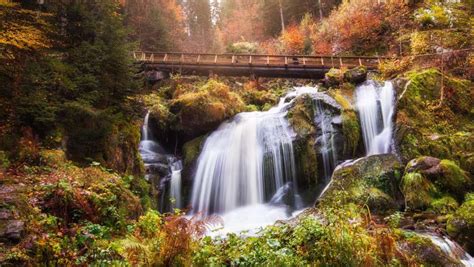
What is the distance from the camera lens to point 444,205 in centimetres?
869

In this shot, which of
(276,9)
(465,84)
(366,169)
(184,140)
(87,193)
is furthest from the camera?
(276,9)

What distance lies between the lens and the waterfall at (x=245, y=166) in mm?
12625

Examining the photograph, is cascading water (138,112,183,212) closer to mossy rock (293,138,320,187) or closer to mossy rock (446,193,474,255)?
mossy rock (293,138,320,187)

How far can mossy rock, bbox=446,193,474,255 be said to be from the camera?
7.16 metres

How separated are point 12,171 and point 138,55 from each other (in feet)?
55.9

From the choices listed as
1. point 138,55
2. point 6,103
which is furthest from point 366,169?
point 138,55

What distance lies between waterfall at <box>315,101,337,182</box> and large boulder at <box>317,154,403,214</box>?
5.94 ft

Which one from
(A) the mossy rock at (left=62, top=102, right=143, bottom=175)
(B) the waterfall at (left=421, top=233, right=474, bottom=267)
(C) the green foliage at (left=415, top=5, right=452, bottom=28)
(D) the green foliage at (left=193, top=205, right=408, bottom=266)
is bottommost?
(B) the waterfall at (left=421, top=233, right=474, bottom=267)

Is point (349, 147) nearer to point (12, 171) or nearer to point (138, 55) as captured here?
point (12, 171)

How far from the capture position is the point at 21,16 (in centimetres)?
903

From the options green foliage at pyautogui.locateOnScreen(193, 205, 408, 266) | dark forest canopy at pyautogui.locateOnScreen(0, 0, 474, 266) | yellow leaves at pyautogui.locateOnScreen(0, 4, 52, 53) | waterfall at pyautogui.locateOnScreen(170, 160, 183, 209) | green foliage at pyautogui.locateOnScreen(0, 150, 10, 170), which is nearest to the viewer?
green foliage at pyautogui.locateOnScreen(193, 205, 408, 266)

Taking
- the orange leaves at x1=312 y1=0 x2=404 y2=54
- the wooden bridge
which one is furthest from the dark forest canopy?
the orange leaves at x1=312 y1=0 x2=404 y2=54

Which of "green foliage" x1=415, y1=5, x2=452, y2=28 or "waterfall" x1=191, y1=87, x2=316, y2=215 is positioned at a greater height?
"green foliage" x1=415, y1=5, x2=452, y2=28

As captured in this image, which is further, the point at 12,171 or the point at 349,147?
the point at 349,147
